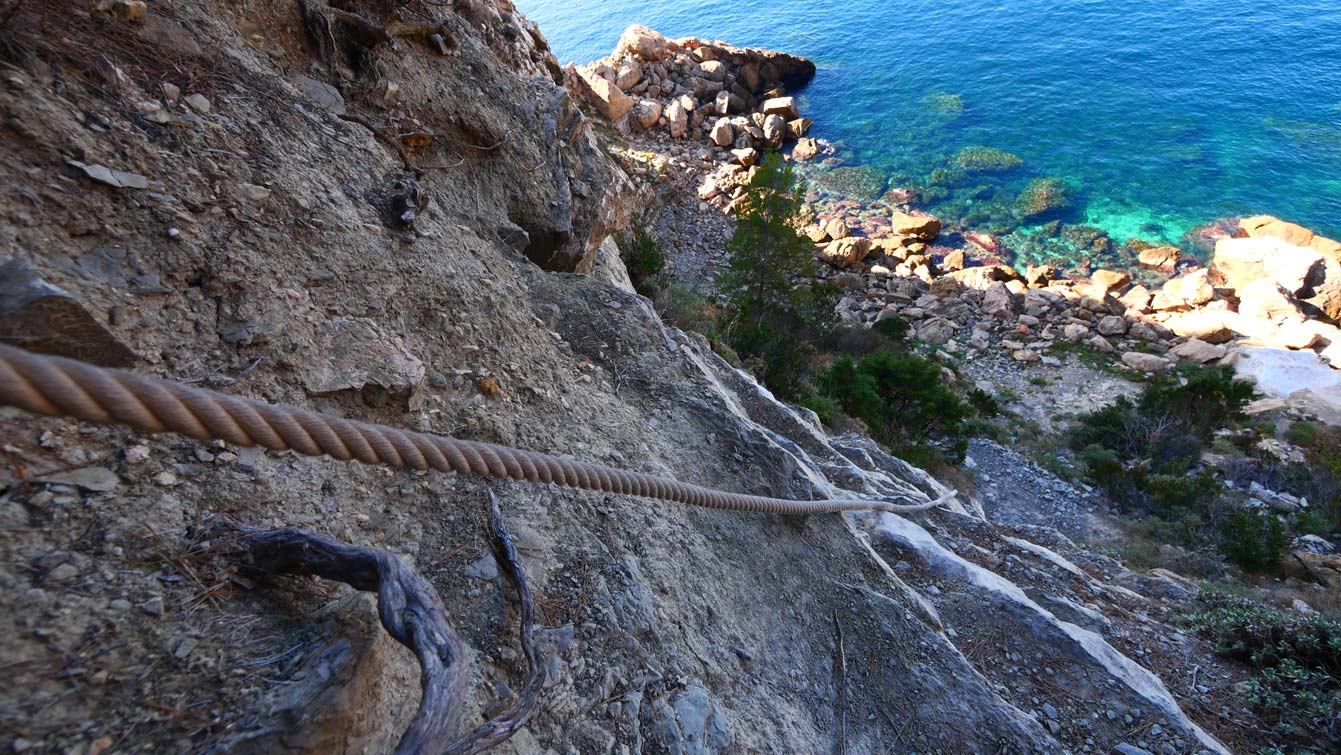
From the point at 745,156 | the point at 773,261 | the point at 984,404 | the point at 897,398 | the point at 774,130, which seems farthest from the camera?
the point at 774,130

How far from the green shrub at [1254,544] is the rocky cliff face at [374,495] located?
5.35 meters

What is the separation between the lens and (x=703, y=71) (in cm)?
3597

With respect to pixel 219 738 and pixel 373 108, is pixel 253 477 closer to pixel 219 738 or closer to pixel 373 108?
pixel 219 738

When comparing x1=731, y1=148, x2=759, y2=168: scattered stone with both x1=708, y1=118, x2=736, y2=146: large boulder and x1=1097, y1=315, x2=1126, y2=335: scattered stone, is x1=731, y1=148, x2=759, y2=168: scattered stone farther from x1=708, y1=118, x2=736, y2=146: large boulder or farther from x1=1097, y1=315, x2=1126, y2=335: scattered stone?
x1=1097, y1=315, x2=1126, y2=335: scattered stone

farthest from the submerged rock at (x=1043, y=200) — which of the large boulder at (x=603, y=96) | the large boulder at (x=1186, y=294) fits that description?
the large boulder at (x=603, y=96)

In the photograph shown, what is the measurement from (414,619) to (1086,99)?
152 ft

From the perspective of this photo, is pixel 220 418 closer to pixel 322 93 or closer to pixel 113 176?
pixel 113 176

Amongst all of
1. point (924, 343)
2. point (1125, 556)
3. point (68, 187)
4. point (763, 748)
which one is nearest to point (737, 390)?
A: point (763, 748)

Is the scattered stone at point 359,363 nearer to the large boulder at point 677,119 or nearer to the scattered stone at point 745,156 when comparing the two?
the scattered stone at point 745,156

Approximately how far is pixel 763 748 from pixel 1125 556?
9692 mm

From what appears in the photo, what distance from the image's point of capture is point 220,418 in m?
1.36

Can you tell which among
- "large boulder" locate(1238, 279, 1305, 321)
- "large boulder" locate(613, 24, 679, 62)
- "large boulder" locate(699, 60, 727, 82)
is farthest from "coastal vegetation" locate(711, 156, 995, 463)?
"large boulder" locate(613, 24, 679, 62)

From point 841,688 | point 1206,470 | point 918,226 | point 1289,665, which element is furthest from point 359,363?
point 918,226

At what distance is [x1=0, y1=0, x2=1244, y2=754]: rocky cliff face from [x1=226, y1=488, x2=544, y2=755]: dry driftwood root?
0.13 meters
